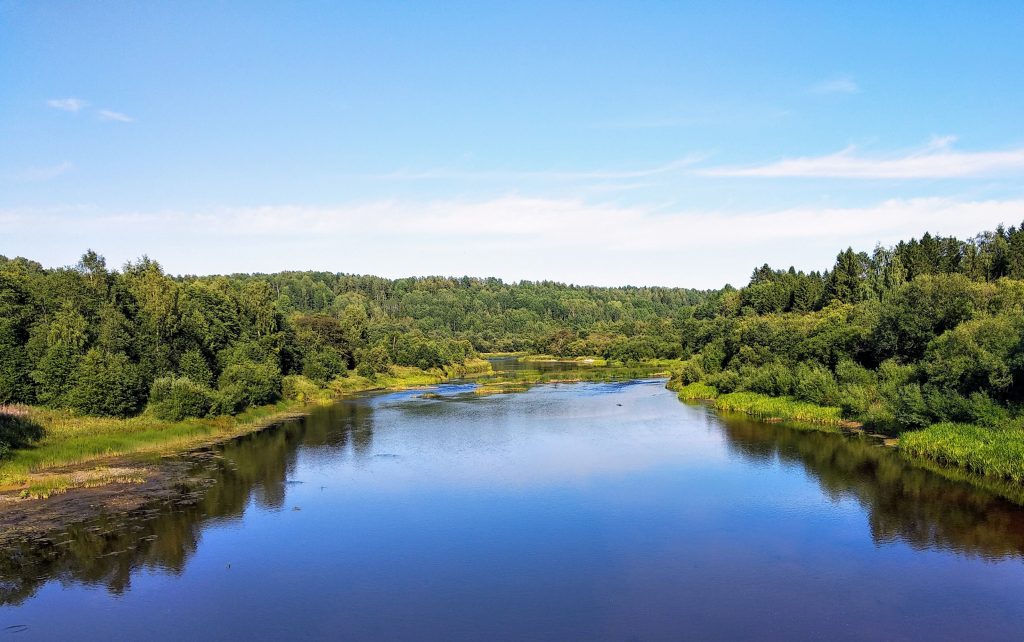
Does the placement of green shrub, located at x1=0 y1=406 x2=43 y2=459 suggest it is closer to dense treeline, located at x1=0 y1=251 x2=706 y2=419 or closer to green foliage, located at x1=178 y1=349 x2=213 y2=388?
dense treeline, located at x1=0 y1=251 x2=706 y2=419

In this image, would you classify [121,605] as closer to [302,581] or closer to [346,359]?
[302,581]

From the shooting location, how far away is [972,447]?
33562mm

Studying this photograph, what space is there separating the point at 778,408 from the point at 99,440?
4718 centimetres

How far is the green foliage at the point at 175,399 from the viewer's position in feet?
158

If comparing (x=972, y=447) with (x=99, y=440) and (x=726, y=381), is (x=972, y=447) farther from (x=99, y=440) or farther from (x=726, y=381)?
(x=99, y=440)

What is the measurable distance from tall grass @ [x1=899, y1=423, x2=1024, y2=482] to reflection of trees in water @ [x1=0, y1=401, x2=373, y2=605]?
106 ft

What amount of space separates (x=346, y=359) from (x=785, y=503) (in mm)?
74290

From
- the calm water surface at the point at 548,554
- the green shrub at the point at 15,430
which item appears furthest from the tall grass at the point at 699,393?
the green shrub at the point at 15,430

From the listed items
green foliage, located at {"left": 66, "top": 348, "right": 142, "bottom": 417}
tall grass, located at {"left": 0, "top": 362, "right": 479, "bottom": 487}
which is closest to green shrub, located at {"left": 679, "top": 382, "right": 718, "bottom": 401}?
tall grass, located at {"left": 0, "top": 362, "right": 479, "bottom": 487}

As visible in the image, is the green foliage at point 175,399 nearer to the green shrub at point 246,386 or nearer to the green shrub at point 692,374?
the green shrub at point 246,386

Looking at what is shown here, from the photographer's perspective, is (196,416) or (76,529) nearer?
(76,529)

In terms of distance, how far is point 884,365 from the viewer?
157 ft

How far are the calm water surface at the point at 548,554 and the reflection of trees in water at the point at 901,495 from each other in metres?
0.14

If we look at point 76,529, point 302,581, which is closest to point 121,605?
point 302,581
